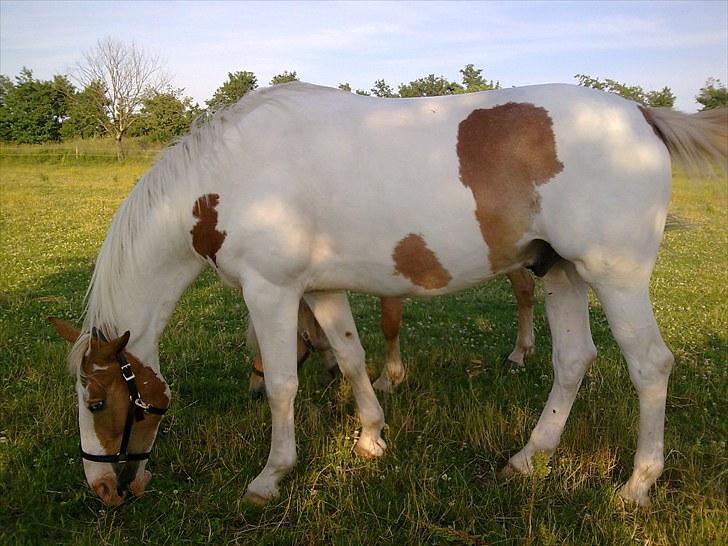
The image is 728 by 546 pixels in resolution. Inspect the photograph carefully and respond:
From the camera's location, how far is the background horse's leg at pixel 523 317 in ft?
18.3

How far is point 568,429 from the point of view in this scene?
12.7ft

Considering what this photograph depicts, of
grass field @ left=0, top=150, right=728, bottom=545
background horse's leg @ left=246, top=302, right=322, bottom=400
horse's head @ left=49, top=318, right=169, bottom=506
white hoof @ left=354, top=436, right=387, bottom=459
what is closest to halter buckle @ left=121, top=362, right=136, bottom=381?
horse's head @ left=49, top=318, right=169, bottom=506

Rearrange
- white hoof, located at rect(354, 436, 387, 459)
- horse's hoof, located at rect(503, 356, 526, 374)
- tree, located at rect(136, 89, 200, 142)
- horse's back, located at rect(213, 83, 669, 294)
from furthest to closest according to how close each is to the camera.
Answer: tree, located at rect(136, 89, 200, 142) < horse's hoof, located at rect(503, 356, 526, 374) < white hoof, located at rect(354, 436, 387, 459) < horse's back, located at rect(213, 83, 669, 294)

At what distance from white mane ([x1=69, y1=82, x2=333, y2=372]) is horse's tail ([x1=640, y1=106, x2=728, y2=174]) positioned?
215 centimetres

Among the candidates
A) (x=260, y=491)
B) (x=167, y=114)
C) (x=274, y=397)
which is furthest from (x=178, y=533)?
(x=167, y=114)

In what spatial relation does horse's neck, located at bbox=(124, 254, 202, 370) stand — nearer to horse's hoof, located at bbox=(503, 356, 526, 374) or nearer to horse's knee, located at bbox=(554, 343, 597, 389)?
horse's knee, located at bbox=(554, 343, 597, 389)

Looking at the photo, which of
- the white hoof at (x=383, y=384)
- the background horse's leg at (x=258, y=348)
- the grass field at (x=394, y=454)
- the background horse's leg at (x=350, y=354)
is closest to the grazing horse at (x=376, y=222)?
the grass field at (x=394, y=454)

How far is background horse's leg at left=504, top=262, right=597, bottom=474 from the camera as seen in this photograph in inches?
141

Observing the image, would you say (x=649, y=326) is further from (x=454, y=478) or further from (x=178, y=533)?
(x=178, y=533)

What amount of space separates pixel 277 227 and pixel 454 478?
1811 millimetres

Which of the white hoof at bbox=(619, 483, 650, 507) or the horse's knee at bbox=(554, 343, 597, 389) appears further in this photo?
the horse's knee at bbox=(554, 343, 597, 389)

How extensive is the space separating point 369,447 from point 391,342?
1216 millimetres

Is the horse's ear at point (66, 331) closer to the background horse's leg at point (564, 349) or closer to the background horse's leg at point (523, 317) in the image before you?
the background horse's leg at point (564, 349)

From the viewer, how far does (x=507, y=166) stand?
3000 mm
